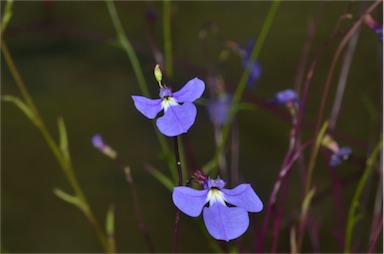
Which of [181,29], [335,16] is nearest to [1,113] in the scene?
[181,29]

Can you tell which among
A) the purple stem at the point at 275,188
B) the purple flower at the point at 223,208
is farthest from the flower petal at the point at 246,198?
the purple stem at the point at 275,188

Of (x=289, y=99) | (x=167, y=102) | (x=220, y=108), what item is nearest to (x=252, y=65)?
(x=220, y=108)

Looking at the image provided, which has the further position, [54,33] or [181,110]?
[54,33]

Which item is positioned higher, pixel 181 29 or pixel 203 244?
pixel 181 29

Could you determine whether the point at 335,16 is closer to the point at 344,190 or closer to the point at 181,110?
the point at 344,190

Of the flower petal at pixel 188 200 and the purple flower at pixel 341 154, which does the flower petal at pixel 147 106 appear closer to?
the flower petal at pixel 188 200

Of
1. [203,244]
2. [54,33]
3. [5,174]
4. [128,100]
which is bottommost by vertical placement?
[203,244]

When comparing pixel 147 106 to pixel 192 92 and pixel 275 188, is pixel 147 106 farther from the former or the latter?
pixel 275 188
